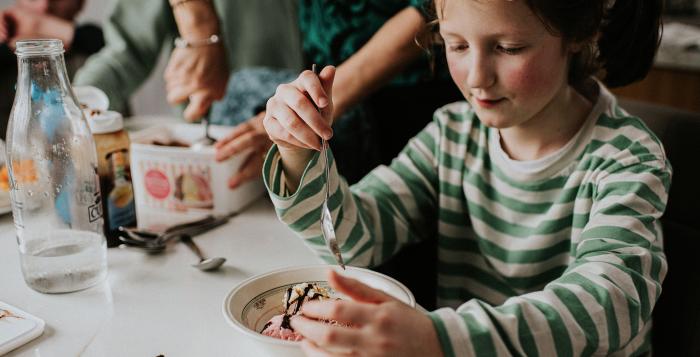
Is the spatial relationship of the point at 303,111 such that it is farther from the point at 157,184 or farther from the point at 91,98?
the point at 91,98

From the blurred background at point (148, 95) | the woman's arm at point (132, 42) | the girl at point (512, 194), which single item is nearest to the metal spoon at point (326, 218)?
the girl at point (512, 194)

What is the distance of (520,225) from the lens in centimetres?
99

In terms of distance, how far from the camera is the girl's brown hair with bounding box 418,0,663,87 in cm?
89

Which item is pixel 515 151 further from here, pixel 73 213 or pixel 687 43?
pixel 687 43

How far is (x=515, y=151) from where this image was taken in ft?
3.32

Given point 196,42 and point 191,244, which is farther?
point 196,42

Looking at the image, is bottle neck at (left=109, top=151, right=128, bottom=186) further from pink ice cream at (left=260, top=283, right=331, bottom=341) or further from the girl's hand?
the girl's hand

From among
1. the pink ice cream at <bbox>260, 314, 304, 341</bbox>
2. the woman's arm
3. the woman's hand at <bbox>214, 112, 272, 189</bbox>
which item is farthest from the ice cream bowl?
the woman's arm

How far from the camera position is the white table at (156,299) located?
687mm

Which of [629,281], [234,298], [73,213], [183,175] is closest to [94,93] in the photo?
[183,175]

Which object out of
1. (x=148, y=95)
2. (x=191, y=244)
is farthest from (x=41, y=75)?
(x=148, y=95)

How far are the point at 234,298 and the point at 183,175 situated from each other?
1.53 ft

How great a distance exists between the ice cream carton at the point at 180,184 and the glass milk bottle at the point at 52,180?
0.18 metres

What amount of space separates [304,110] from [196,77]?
2.13ft
